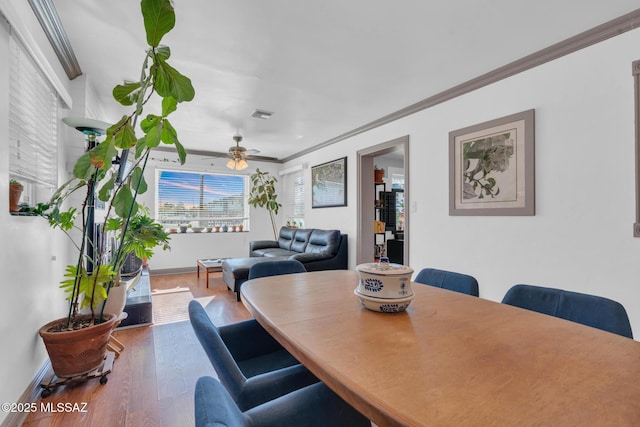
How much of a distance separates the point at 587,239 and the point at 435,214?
1.28 meters

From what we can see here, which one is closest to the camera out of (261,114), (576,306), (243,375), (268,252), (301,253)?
(243,375)

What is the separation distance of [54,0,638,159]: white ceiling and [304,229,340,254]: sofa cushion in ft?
6.51

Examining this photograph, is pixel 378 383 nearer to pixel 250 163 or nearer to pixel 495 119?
pixel 495 119

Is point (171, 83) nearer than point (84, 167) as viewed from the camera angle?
Yes

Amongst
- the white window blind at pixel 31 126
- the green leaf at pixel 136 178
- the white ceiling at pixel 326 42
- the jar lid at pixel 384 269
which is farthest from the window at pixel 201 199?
the jar lid at pixel 384 269

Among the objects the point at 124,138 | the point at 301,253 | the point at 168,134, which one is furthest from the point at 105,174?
the point at 301,253

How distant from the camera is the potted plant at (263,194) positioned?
6.07 metres

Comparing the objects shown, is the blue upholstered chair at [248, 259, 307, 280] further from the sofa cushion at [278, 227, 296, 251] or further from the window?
the window

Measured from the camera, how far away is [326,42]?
217cm

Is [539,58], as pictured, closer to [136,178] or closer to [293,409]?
[293,409]

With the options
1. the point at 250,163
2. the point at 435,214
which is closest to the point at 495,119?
the point at 435,214

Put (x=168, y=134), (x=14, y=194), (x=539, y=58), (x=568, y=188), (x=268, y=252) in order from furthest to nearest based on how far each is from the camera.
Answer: (x=268, y=252)
(x=539, y=58)
(x=568, y=188)
(x=168, y=134)
(x=14, y=194)

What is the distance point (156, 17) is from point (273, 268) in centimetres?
154

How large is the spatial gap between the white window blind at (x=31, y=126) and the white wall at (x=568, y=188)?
335 centimetres
